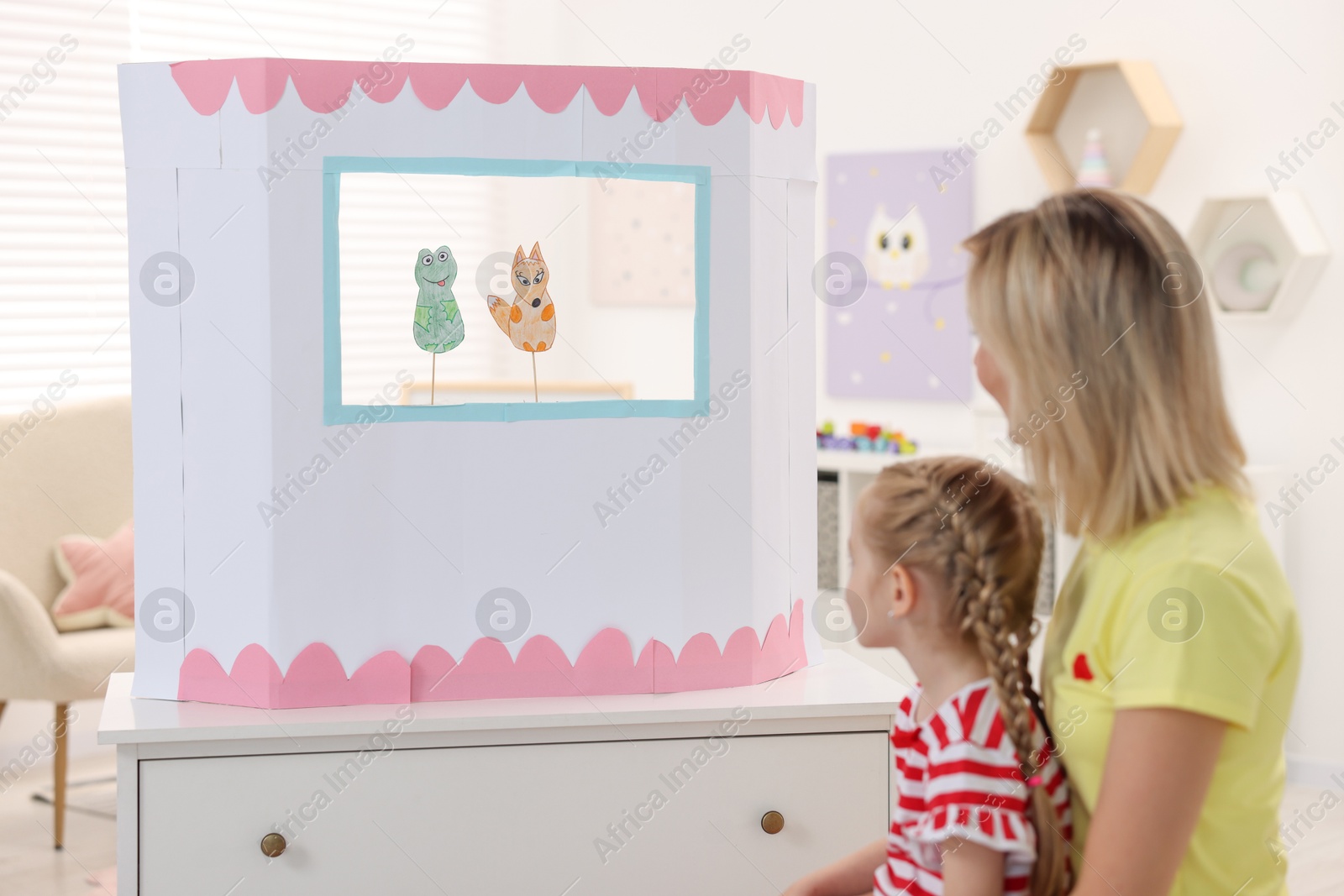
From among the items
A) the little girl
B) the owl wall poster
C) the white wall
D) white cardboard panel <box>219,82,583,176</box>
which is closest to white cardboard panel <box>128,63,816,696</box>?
white cardboard panel <box>219,82,583,176</box>

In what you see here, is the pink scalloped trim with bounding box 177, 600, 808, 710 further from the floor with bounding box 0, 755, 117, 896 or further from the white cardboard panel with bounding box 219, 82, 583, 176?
the floor with bounding box 0, 755, 117, 896

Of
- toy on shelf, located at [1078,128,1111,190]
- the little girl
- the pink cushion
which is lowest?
the pink cushion

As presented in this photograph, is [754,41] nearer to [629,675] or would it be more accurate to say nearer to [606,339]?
[606,339]

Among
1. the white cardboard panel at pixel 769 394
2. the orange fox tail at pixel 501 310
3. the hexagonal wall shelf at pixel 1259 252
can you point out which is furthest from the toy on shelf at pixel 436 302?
the hexagonal wall shelf at pixel 1259 252

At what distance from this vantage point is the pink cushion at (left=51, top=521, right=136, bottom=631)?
118 inches

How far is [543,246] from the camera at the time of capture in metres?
4.61

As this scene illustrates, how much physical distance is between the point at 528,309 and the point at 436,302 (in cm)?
12

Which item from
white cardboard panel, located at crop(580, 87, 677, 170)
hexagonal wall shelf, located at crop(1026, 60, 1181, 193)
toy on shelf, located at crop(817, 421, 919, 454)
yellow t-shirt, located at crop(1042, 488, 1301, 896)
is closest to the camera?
yellow t-shirt, located at crop(1042, 488, 1301, 896)

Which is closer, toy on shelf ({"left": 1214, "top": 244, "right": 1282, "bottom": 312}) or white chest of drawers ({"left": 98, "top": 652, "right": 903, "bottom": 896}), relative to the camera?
white chest of drawers ({"left": 98, "top": 652, "right": 903, "bottom": 896})

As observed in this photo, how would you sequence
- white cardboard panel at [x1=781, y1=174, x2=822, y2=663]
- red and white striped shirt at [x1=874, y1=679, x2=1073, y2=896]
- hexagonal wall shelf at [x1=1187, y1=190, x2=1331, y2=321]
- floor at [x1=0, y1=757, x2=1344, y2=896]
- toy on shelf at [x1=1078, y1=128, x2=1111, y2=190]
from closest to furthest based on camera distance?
red and white striped shirt at [x1=874, y1=679, x2=1073, y2=896], white cardboard panel at [x1=781, y1=174, x2=822, y2=663], floor at [x1=0, y1=757, x2=1344, y2=896], hexagonal wall shelf at [x1=1187, y1=190, x2=1331, y2=321], toy on shelf at [x1=1078, y1=128, x2=1111, y2=190]

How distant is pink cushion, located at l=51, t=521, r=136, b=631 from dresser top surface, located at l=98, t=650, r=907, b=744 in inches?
55.0

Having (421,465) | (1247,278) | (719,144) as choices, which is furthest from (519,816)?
(1247,278)

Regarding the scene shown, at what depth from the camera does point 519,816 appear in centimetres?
159

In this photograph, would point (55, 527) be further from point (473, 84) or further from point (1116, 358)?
point (1116, 358)
